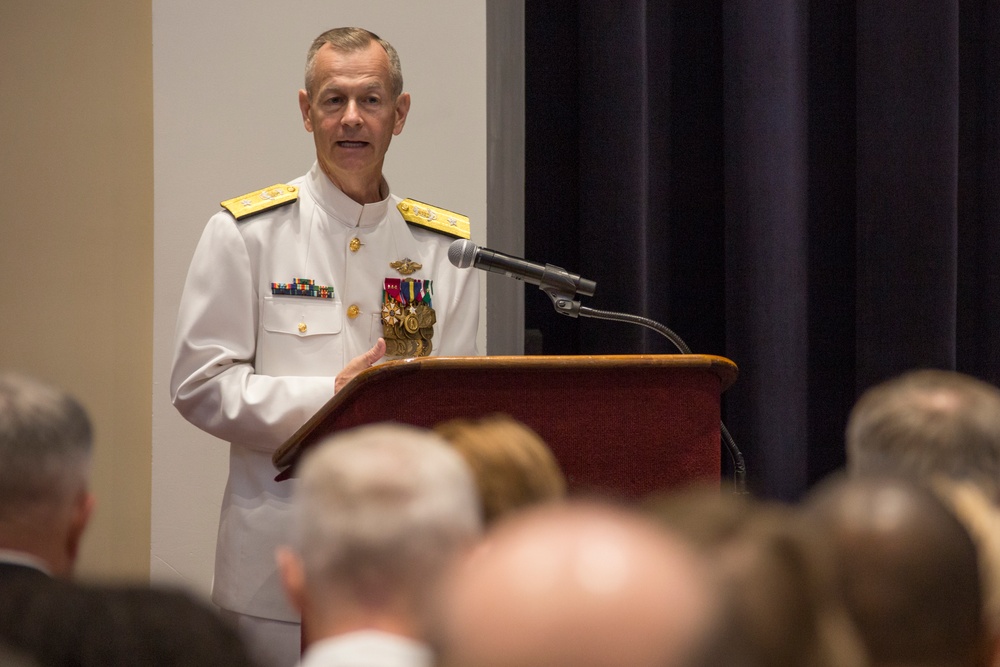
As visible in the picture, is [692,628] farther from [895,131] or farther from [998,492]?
[895,131]

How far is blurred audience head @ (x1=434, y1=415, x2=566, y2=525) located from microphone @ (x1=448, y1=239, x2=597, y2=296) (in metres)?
0.76

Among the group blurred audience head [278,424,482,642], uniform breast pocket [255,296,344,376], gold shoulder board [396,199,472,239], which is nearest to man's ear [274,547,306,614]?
blurred audience head [278,424,482,642]

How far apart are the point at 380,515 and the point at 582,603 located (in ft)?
1.23

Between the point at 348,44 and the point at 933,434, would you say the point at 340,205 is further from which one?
the point at 933,434

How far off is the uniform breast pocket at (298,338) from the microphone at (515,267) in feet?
1.31

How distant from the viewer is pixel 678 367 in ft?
5.90

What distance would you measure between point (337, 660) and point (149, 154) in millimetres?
2363

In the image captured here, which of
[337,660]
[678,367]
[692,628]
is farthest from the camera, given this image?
[678,367]

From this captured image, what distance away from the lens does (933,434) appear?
1.11 metres

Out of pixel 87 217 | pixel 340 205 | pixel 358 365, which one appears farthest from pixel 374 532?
pixel 87 217

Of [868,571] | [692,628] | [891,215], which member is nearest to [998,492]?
[868,571]

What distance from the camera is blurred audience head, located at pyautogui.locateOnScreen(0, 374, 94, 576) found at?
1.10 meters

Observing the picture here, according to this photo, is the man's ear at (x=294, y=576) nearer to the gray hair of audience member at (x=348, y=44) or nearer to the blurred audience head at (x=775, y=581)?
the blurred audience head at (x=775, y=581)

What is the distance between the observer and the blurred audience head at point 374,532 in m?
0.92
